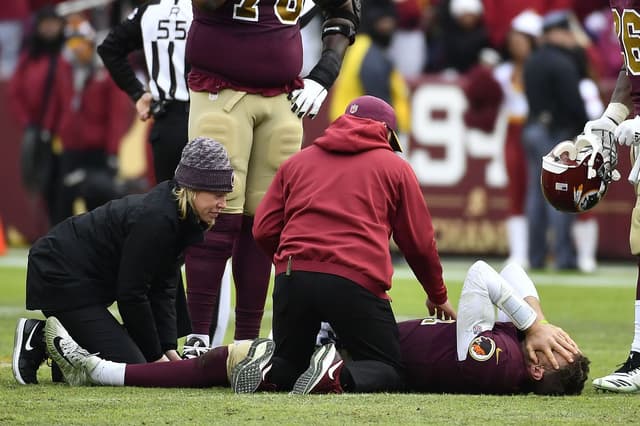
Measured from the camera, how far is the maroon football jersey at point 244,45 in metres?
6.85

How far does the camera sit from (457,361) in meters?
6.18

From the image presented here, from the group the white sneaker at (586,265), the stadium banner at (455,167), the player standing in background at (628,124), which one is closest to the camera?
the player standing in background at (628,124)

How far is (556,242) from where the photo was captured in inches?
577

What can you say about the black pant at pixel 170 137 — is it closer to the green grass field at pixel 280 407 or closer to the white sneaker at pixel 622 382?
the green grass field at pixel 280 407

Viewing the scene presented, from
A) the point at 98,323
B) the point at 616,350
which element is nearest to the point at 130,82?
the point at 98,323

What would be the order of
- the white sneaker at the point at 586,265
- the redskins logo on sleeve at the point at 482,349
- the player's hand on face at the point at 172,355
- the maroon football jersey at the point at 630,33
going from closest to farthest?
the redskins logo on sleeve at the point at 482,349 → the maroon football jersey at the point at 630,33 → the player's hand on face at the point at 172,355 → the white sneaker at the point at 586,265

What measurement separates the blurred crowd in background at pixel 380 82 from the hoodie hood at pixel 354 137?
7455 mm

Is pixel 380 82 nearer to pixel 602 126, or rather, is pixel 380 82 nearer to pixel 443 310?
pixel 602 126

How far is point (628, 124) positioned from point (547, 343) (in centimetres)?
102

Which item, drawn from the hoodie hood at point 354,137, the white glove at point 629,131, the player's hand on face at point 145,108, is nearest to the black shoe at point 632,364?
the white glove at point 629,131

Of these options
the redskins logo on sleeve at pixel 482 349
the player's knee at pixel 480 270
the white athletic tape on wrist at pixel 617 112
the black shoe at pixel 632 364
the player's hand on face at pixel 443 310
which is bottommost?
the black shoe at pixel 632 364

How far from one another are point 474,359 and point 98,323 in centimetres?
161

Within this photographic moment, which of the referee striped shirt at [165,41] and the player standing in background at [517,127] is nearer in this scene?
the referee striped shirt at [165,41]

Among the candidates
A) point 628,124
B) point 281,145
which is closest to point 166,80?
point 281,145
